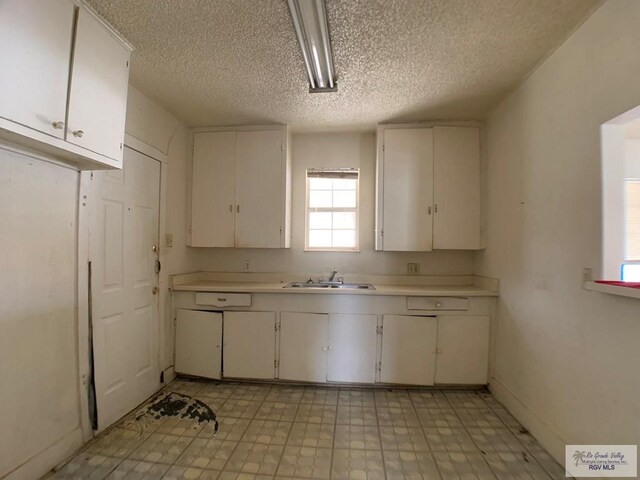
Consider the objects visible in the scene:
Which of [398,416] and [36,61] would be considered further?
[398,416]

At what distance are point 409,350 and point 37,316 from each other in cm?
250

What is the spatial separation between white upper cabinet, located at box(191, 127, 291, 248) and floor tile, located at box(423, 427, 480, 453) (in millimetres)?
1910

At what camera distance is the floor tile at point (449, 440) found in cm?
170

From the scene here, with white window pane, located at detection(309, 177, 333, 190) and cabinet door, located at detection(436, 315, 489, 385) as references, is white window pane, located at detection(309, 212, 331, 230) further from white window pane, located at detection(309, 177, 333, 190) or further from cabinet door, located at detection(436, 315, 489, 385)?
cabinet door, located at detection(436, 315, 489, 385)

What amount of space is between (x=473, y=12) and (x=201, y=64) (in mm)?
1648

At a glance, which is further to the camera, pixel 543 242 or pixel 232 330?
pixel 232 330

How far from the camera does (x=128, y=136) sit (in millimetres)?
2072

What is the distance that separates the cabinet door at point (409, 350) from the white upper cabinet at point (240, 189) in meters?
1.31

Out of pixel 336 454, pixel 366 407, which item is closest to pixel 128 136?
pixel 336 454

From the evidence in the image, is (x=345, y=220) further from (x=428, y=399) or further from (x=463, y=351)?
(x=428, y=399)

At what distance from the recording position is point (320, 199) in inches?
123

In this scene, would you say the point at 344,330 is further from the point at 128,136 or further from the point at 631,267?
the point at 128,136

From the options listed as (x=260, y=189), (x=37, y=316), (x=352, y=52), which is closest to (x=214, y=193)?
(x=260, y=189)

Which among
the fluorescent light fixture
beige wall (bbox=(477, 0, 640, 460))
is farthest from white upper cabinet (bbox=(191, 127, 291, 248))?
beige wall (bbox=(477, 0, 640, 460))
